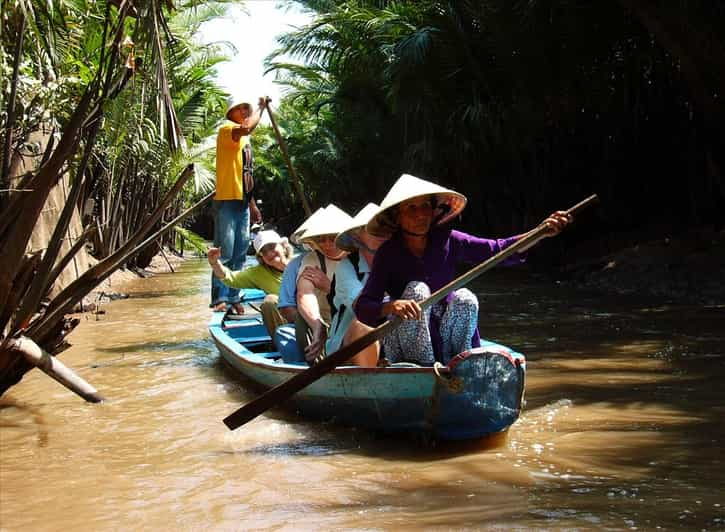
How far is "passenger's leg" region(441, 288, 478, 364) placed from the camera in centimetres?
527

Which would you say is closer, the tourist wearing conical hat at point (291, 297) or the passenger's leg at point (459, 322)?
the passenger's leg at point (459, 322)

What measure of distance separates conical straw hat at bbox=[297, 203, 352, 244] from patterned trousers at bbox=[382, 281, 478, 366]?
43.3 inches

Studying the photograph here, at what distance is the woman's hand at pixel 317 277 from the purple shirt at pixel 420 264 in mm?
1202

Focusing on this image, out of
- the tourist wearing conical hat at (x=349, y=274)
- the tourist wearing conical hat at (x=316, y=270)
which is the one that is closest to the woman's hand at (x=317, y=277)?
the tourist wearing conical hat at (x=316, y=270)

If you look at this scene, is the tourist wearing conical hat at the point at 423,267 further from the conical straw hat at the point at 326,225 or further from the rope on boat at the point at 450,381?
the conical straw hat at the point at 326,225

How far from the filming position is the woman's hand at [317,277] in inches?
255

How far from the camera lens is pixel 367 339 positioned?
A: 5098 millimetres

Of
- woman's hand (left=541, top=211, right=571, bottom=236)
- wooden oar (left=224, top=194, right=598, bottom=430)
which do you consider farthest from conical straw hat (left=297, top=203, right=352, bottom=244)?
woman's hand (left=541, top=211, right=571, bottom=236)

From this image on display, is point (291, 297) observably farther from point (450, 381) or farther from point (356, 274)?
point (450, 381)

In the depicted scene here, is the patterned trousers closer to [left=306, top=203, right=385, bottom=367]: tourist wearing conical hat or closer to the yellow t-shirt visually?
[left=306, top=203, right=385, bottom=367]: tourist wearing conical hat

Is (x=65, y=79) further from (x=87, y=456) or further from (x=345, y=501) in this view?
(x=345, y=501)

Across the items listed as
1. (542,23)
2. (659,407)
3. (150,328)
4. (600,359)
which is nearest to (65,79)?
(150,328)

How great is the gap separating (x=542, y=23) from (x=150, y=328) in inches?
298

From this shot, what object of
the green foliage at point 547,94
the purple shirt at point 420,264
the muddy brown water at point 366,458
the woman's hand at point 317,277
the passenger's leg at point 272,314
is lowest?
the muddy brown water at point 366,458
